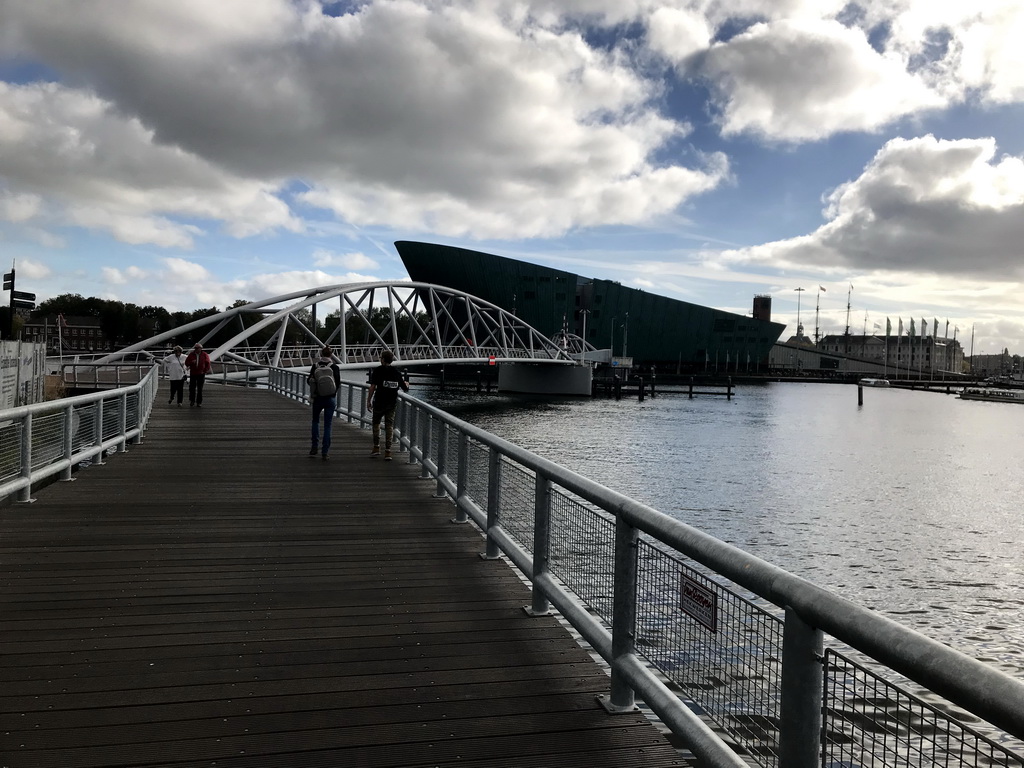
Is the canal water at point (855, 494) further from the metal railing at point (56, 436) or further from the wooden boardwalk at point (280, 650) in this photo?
the metal railing at point (56, 436)

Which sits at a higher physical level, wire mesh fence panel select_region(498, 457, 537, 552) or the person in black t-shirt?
the person in black t-shirt

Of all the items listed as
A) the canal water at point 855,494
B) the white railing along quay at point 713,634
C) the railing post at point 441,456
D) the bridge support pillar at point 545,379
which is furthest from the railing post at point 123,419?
the bridge support pillar at point 545,379

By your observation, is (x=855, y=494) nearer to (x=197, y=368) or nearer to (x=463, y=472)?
(x=197, y=368)

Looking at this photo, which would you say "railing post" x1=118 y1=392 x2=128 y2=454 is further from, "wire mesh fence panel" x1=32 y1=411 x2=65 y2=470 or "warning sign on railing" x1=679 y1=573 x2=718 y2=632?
"warning sign on railing" x1=679 y1=573 x2=718 y2=632

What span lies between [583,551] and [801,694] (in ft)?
8.59

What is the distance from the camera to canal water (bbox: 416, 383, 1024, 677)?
1439cm

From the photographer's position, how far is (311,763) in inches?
131

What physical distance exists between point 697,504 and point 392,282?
56235 millimetres

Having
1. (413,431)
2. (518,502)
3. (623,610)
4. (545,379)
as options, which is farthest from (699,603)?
(545,379)

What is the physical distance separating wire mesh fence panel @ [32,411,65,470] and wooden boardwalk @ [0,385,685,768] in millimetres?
886

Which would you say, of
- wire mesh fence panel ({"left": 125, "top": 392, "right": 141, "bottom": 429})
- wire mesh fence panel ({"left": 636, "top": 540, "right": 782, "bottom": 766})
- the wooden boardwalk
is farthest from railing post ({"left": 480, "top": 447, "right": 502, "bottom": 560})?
wire mesh fence panel ({"left": 125, "top": 392, "right": 141, "bottom": 429})

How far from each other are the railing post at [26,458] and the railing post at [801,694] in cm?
832

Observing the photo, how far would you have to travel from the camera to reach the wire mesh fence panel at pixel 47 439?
9161 mm

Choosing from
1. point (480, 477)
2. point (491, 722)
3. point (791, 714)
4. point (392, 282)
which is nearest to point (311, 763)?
point (491, 722)
